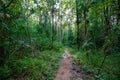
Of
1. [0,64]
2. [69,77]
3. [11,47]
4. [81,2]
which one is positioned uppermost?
[81,2]

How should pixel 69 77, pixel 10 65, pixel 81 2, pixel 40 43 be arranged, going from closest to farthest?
pixel 10 65, pixel 69 77, pixel 81 2, pixel 40 43

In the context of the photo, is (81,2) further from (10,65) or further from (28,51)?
(10,65)

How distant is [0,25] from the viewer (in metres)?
6.02

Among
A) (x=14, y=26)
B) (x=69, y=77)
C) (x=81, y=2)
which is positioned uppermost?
(x=81, y=2)

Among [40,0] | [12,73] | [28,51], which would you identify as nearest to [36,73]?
[12,73]

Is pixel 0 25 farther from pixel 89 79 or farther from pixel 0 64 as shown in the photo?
pixel 89 79

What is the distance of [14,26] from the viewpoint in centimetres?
769

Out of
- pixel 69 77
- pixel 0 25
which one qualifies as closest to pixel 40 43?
pixel 69 77

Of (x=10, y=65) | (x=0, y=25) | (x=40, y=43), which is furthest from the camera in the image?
(x=40, y=43)

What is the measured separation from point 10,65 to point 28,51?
403cm

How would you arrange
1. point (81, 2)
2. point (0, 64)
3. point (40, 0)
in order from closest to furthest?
point (0, 64), point (81, 2), point (40, 0)

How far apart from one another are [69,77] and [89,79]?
112 cm

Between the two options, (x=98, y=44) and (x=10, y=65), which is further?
(x=98, y=44)

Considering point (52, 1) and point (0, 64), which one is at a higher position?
point (52, 1)
